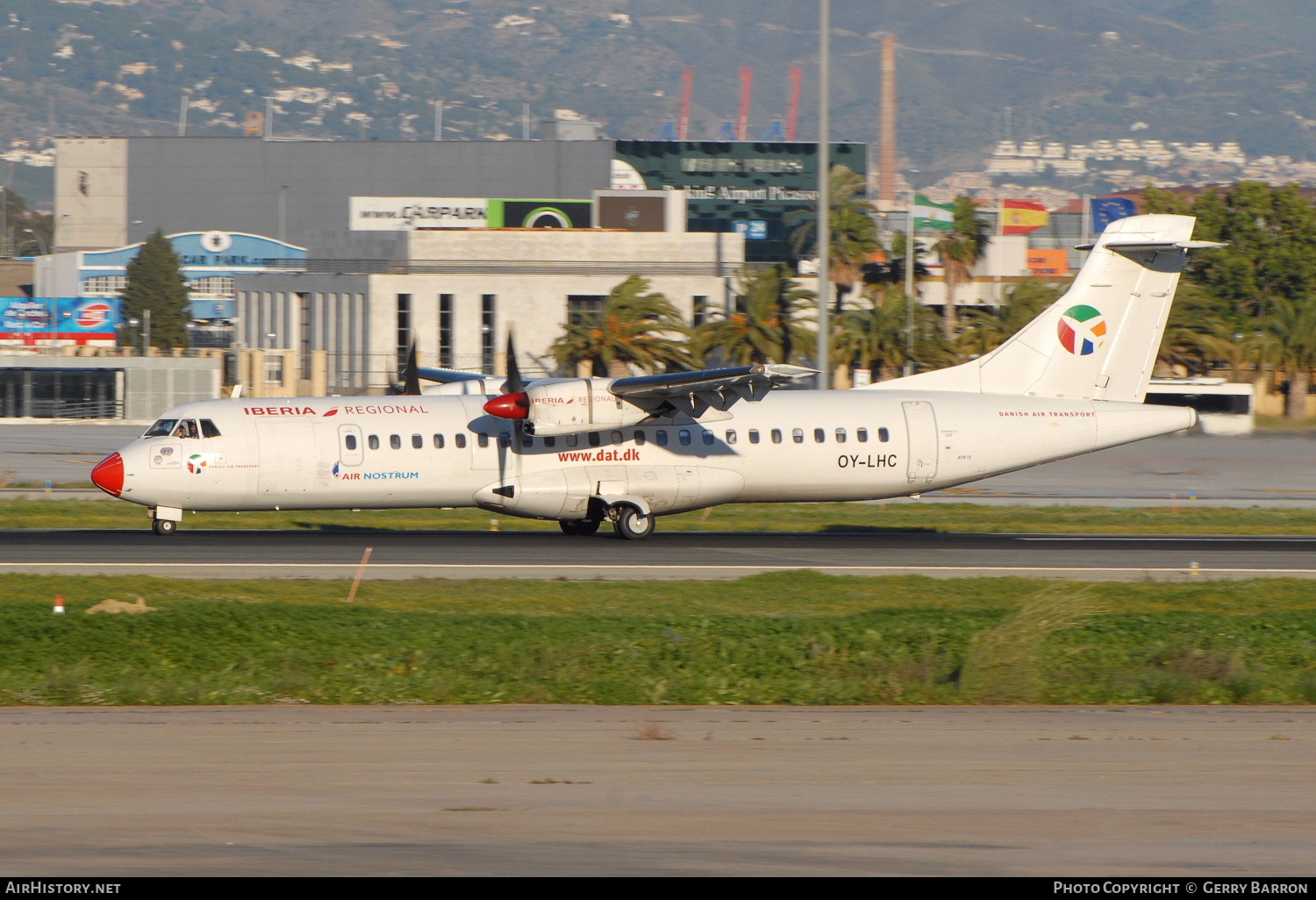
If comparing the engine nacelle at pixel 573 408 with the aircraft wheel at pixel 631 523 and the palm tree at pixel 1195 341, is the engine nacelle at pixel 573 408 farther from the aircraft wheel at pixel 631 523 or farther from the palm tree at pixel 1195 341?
the palm tree at pixel 1195 341

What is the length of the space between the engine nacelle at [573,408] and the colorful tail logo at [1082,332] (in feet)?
32.0

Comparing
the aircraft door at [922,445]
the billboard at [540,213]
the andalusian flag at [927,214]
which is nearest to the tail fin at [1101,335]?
the aircraft door at [922,445]

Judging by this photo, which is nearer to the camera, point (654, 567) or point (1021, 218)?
point (654, 567)

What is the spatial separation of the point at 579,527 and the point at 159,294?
117 meters

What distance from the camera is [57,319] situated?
109625 mm

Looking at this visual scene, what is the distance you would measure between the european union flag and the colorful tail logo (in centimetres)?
10648

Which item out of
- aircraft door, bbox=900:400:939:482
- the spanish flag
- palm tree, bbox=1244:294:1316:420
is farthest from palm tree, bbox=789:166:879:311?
the spanish flag

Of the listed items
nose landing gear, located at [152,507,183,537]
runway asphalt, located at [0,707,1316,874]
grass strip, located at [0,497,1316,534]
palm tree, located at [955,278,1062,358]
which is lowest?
runway asphalt, located at [0,707,1316,874]

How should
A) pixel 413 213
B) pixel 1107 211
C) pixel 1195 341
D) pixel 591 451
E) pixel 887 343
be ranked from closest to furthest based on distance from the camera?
1. pixel 591 451
2. pixel 887 343
3. pixel 1195 341
4. pixel 413 213
5. pixel 1107 211

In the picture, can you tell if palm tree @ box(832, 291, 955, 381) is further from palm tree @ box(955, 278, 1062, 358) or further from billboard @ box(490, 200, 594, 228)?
billboard @ box(490, 200, 594, 228)

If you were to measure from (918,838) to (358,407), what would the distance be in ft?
67.6

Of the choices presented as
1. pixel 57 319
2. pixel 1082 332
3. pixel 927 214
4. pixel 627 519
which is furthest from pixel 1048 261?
pixel 627 519

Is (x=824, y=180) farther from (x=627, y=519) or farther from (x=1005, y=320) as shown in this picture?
(x=1005, y=320)

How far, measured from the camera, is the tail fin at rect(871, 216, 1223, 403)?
3238 cm
